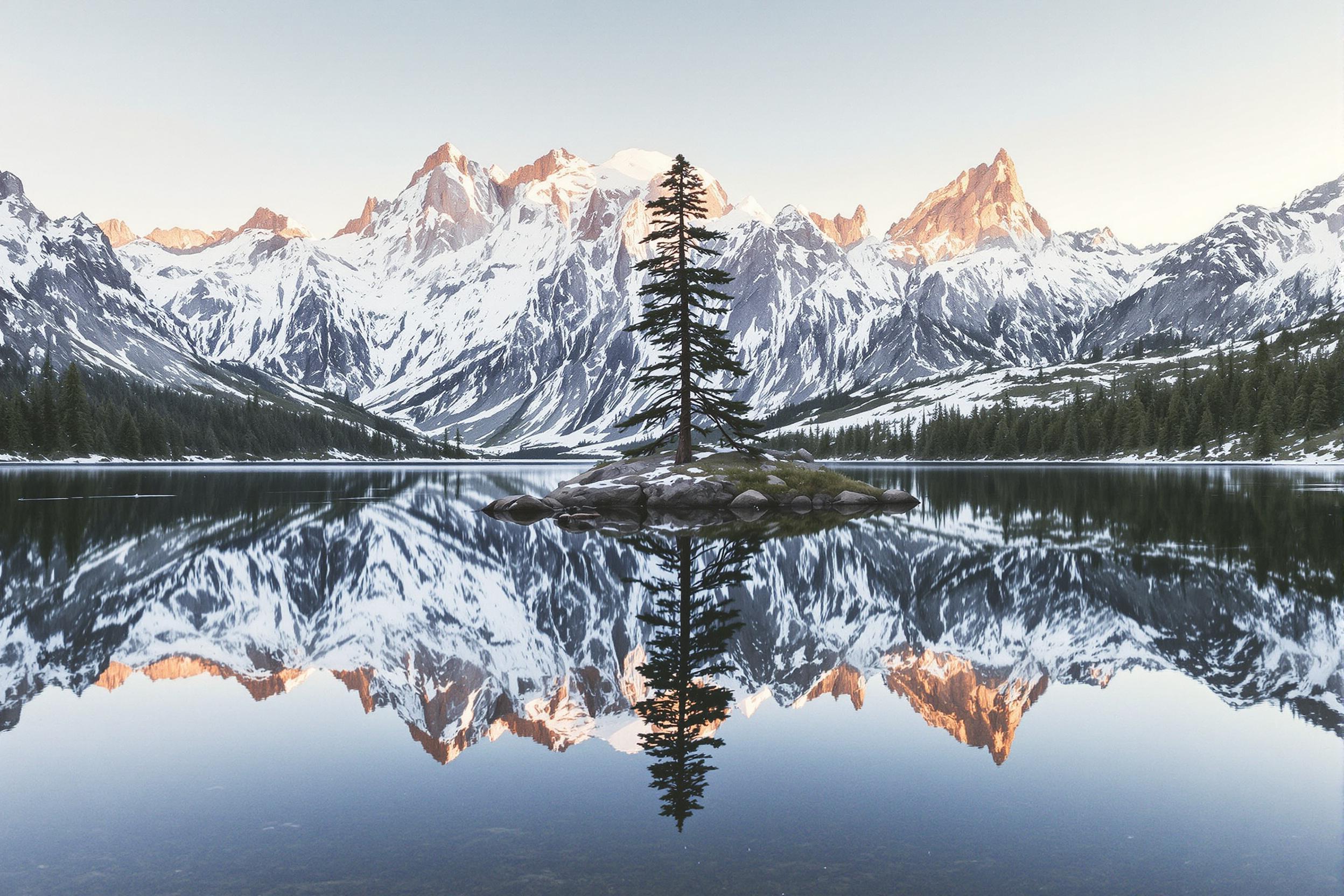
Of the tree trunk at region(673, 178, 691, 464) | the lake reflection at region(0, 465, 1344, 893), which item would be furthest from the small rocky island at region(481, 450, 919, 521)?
the lake reflection at region(0, 465, 1344, 893)

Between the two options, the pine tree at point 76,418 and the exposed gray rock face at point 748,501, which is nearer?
the exposed gray rock face at point 748,501

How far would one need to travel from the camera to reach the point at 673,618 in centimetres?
2166

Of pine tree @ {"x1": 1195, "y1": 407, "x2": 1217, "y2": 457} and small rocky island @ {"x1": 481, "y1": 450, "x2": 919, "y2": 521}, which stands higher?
pine tree @ {"x1": 1195, "y1": 407, "x2": 1217, "y2": 457}

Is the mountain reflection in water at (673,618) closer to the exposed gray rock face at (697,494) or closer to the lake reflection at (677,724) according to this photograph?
the lake reflection at (677,724)

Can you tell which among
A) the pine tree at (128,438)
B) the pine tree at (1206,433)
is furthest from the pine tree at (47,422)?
the pine tree at (1206,433)

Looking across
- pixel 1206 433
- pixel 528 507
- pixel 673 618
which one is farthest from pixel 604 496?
pixel 1206 433

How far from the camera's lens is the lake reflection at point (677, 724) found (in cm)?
870

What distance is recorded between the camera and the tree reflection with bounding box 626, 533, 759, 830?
11266 millimetres

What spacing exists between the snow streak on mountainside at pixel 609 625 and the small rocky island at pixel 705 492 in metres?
21.1

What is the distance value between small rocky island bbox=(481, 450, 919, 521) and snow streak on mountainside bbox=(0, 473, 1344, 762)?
69.2 feet

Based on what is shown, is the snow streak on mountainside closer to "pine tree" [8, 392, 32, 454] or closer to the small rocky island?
the small rocky island

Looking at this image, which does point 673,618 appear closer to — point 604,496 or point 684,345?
point 684,345

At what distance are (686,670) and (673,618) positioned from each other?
522cm

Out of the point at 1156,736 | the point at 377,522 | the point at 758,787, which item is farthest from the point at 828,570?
the point at 377,522
